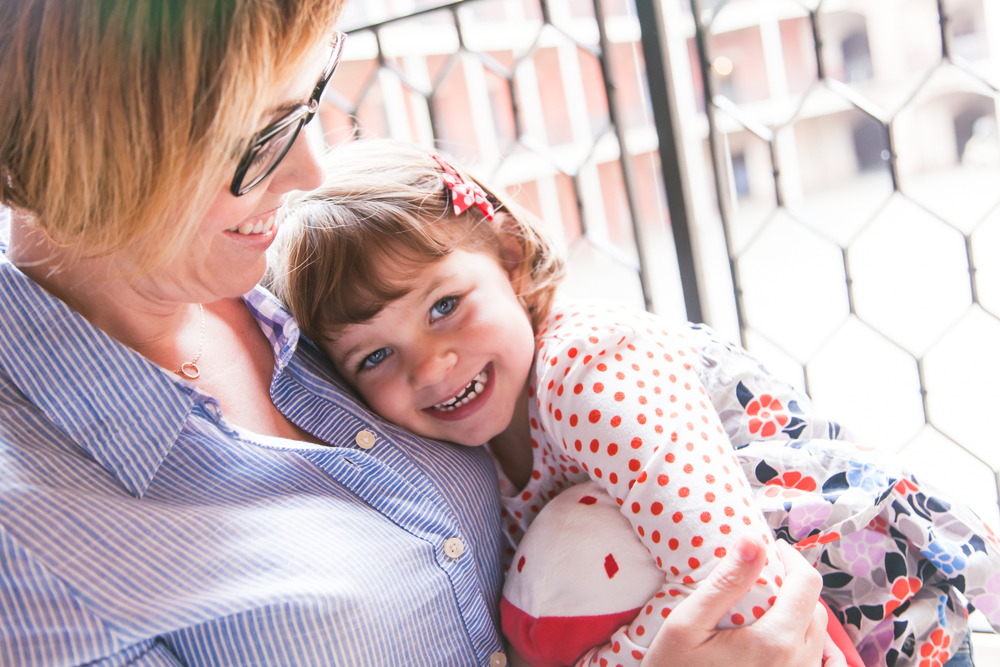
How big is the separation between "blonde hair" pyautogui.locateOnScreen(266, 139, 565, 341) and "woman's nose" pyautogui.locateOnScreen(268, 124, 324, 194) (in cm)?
23

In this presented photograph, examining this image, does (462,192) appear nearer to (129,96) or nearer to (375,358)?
(375,358)

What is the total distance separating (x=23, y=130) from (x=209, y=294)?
261 millimetres

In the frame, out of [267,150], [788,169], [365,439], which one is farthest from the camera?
[788,169]

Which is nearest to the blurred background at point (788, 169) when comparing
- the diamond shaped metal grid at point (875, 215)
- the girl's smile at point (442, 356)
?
the diamond shaped metal grid at point (875, 215)

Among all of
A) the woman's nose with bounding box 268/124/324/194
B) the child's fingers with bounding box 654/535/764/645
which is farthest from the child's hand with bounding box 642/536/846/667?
the woman's nose with bounding box 268/124/324/194

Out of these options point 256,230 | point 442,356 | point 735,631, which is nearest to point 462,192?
point 442,356

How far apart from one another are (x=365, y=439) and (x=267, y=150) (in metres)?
0.42

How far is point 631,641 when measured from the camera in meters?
0.92

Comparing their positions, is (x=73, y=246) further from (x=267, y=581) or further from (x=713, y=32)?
(x=713, y=32)

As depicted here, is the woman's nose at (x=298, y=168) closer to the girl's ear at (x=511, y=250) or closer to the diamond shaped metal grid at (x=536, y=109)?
the girl's ear at (x=511, y=250)

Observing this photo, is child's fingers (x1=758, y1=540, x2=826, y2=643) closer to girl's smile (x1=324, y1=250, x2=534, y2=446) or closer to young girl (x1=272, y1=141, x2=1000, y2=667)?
young girl (x1=272, y1=141, x2=1000, y2=667)

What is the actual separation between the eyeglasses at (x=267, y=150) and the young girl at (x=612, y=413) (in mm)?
307

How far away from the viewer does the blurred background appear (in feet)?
4.37

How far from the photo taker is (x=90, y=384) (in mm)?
817
